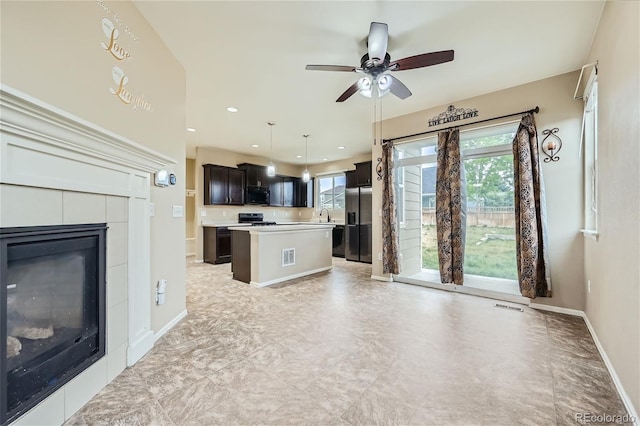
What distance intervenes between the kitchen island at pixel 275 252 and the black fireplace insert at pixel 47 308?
2.44 metres

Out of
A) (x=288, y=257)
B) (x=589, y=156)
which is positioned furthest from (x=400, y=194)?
(x=589, y=156)

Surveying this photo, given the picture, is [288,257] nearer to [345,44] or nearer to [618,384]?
[345,44]

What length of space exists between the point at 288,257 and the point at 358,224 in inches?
97.2

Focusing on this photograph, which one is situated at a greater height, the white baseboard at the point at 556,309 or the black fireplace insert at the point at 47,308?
the black fireplace insert at the point at 47,308

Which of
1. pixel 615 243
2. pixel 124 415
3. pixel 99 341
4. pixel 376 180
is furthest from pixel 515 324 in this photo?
pixel 99 341

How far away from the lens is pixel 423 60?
87.7 inches

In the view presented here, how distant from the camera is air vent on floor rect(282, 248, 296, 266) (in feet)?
14.6

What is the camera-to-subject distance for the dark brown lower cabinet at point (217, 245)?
5809mm

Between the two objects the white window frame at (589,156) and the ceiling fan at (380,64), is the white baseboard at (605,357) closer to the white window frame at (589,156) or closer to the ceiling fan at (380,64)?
the white window frame at (589,156)

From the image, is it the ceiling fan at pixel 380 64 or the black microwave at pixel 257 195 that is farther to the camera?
the black microwave at pixel 257 195

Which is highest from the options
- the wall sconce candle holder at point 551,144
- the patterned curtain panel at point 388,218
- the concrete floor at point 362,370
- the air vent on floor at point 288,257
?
the wall sconce candle holder at point 551,144

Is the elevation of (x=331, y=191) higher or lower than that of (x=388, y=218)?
higher

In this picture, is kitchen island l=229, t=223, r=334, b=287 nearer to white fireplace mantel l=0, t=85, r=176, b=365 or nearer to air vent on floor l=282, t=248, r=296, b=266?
air vent on floor l=282, t=248, r=296, b=266

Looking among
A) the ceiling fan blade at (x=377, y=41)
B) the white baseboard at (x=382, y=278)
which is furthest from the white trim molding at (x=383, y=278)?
the ceiling fan blade at (x=377, y=41)
